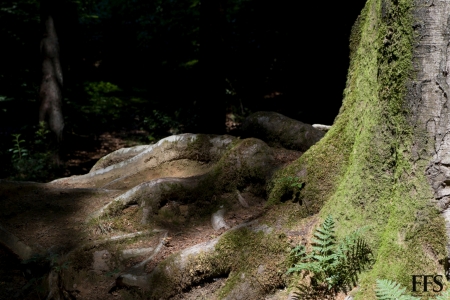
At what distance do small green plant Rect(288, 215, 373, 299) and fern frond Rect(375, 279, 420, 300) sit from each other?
0.41 meters

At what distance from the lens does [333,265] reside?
3377 millimetres

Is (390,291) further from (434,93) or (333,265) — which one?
(434,93)

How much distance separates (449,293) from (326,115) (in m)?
8.89

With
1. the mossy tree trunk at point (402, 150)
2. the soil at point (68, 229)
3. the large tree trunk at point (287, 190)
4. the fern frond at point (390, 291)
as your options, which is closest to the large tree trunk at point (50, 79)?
the large tree trunk at point (287, 190)

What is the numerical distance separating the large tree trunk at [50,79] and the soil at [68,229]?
4.98 metres

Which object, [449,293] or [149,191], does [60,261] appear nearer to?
[149,191]

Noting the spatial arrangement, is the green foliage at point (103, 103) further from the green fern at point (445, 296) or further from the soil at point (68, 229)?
the green fern at point (445, 296)

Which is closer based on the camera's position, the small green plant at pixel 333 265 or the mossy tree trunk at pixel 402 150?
the mossy tree trunk at pixel 402 150

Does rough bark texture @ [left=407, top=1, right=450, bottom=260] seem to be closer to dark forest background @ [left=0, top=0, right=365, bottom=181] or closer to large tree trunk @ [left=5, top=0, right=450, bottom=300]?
large tree trunk @ [left=5, top=0, right=450, bottom=300]

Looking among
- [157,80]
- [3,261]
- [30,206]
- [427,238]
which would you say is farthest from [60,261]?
[157,80]

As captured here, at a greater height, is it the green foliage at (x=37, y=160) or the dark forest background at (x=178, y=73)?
the dark forest background at (x=178, y=73)

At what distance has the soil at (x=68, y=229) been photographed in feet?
14.8

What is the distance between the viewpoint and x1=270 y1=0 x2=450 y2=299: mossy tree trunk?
301 cm

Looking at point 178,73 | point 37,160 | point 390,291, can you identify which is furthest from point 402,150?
point 178,73
